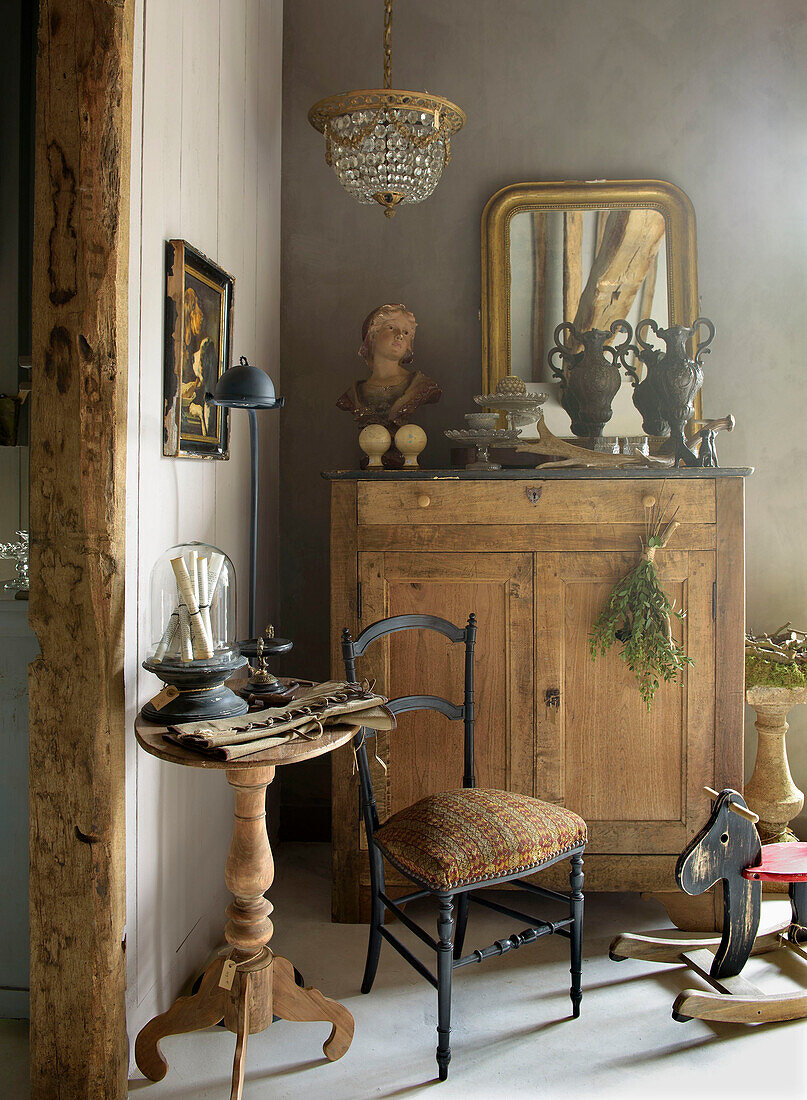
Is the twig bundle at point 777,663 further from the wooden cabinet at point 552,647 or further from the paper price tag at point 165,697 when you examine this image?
the paper price tag at point 165,697

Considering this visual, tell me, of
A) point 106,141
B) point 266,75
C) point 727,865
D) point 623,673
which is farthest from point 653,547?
point 266,75

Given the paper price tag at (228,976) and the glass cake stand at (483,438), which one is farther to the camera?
the glass cake stand at (483,438)

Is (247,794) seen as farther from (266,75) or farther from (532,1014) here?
(266,75)

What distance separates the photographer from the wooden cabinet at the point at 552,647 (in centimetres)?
267

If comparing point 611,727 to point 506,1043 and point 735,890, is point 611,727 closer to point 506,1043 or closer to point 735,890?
point 735,890

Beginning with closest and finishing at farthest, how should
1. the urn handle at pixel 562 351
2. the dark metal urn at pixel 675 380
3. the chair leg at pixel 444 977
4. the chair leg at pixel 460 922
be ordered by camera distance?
1. the chair leg at pixel 444 977
2. the chair leg at pixel 460 922
3. the dark metal urn at pixel 675 380
4. the urn handle at pixel 562 351

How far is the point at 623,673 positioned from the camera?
270 cm

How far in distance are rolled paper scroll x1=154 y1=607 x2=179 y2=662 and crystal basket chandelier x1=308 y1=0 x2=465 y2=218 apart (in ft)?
5.48

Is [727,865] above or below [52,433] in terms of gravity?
below

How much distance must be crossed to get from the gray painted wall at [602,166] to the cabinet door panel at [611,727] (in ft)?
2.76

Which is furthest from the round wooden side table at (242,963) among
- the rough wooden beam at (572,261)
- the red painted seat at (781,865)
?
the rough wooden beam at (572,261)

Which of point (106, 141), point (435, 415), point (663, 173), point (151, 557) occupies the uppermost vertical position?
point (663, 173)

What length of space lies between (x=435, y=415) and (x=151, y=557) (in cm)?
154

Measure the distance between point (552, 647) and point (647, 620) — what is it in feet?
0.98
